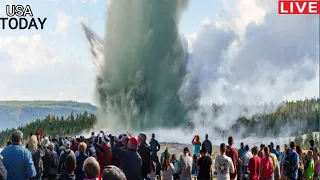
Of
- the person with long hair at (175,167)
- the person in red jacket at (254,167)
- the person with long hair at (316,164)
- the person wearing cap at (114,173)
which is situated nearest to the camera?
the person wearing cap at (114,173)

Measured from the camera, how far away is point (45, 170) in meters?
16.3

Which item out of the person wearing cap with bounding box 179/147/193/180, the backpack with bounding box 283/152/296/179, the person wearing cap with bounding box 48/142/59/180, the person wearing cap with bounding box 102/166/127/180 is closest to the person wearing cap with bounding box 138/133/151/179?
the person wearing cap with bounding box 48/142/59/180

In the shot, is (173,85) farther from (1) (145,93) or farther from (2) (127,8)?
(2) (127,8)

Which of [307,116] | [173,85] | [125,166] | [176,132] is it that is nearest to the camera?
[125,166]

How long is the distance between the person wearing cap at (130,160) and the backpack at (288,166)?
29.9 feet

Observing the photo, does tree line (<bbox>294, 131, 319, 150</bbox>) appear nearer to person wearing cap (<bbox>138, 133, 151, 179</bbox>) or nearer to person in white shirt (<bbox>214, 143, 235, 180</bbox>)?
Answer: person in white shirt (<bbox>214, 143, 235, 180</bbox>)

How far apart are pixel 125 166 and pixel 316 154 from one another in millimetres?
12210

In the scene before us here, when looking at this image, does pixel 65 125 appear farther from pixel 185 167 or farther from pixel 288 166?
pixel 288 166

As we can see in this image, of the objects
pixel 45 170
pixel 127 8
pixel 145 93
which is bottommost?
pixel 45 170

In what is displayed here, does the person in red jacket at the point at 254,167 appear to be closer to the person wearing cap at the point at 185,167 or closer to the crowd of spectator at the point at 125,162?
the crowd of spectator at the point at 125,162

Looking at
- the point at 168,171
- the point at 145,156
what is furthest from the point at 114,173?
the point at 168,171

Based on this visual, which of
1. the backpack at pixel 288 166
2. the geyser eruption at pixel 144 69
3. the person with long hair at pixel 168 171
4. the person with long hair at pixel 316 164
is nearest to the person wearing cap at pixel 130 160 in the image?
the person with long hair at pixel 168 171

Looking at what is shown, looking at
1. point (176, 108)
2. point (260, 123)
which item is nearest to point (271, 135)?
point (260, 123)

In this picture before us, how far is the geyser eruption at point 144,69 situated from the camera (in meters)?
79.9
